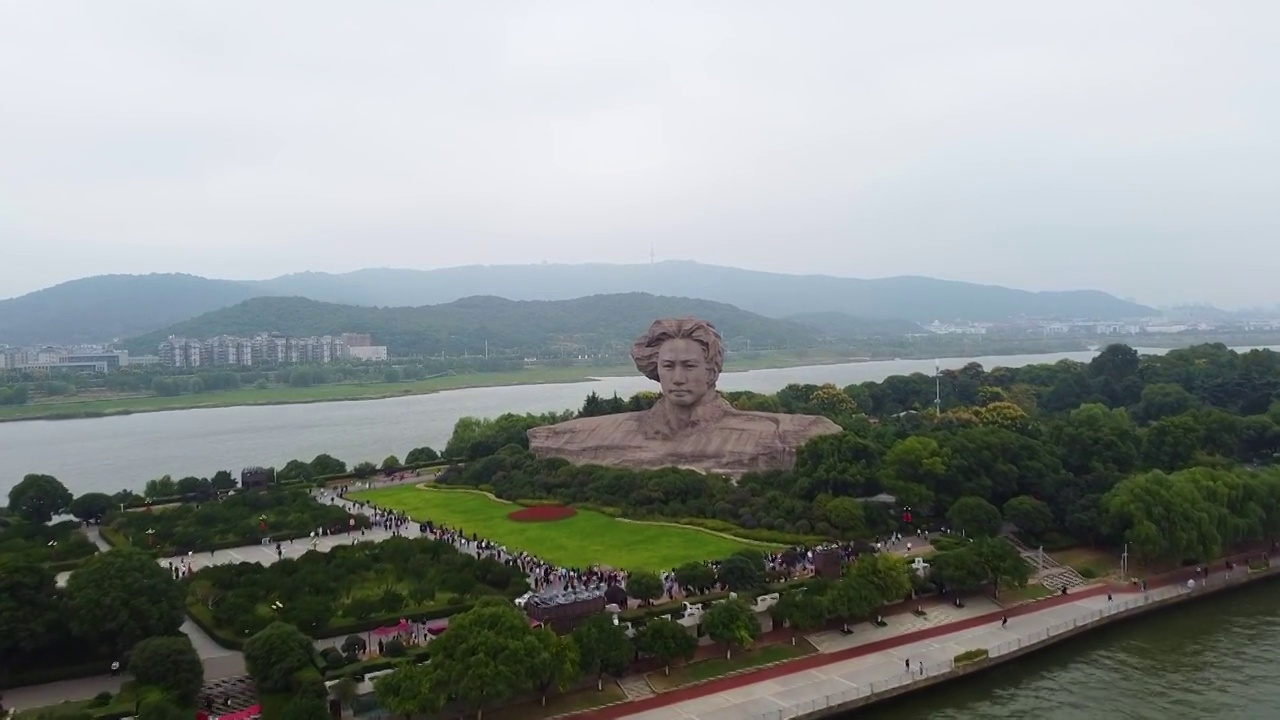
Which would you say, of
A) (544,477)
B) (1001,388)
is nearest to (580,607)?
(544,477)

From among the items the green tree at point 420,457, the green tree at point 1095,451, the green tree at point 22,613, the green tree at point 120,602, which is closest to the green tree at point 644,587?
the green tree at point 120,602

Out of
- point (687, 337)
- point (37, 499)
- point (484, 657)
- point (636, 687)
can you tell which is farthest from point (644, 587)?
point (37, 499)

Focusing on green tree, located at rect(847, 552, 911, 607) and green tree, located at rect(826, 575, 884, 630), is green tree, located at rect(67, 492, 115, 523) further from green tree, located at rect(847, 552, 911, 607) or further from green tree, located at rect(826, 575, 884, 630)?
green tree, located at rect(847, 552, 911, 607)

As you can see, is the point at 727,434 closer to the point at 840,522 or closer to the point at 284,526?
the point at 840,522

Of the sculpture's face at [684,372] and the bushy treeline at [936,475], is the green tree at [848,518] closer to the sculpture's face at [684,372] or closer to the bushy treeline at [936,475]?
the bushy treeline at [936,475]

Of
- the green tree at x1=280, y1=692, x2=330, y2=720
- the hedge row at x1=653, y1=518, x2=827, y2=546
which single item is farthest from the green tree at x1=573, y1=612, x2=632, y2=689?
the hedge row at x1=653, y1=518, x2=827, y2=546

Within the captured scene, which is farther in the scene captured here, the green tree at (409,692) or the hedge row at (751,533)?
the hedge row at (751,533)
